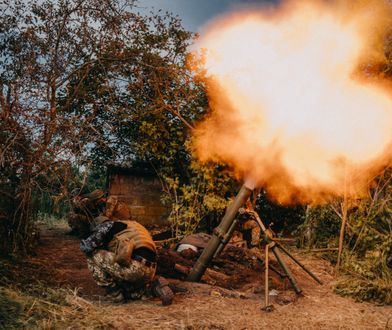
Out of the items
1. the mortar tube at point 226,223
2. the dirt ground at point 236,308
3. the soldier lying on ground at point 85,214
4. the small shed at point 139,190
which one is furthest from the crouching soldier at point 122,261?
the small shed at point 139,190

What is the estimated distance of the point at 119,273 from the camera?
547 centimetres

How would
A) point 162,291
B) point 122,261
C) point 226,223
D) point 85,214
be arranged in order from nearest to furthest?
1. point 122,261
2. point 162,291
3. point 226,223
4. point 85,214

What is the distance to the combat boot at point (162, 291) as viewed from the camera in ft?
17.9

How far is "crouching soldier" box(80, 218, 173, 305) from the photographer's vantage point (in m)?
5.46

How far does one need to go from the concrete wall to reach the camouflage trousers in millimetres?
6146

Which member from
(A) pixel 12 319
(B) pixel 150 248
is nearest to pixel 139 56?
(B) pixel 150 248

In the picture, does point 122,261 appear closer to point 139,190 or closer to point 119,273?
point 119,273

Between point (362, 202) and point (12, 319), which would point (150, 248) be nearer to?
point (12, 319)

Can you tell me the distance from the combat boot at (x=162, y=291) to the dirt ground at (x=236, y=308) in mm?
103

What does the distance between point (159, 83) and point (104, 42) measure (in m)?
1.74

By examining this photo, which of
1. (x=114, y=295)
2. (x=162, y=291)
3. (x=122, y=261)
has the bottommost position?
(x=114, y=295)

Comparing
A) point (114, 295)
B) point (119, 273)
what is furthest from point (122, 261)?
point (114, 295)

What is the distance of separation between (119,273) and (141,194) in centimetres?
656

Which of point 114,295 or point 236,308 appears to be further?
point 114,295
